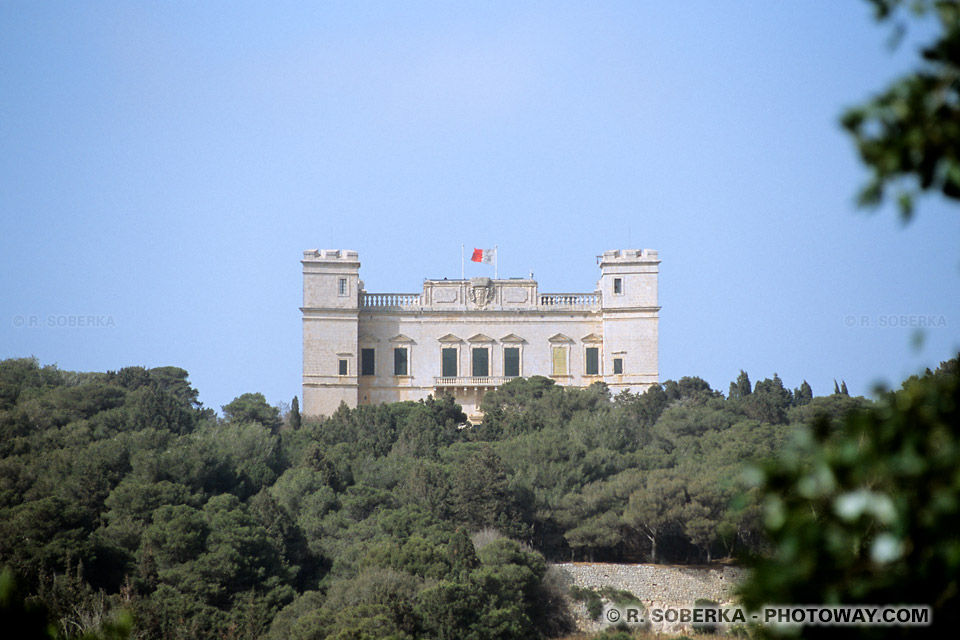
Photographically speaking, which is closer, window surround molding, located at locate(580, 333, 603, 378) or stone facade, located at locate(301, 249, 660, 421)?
stone facade, located at locate(301, 249, 660, 421)

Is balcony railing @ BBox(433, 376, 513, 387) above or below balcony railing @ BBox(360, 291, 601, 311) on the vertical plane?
below

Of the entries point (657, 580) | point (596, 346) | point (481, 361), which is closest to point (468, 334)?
point (481, 361)

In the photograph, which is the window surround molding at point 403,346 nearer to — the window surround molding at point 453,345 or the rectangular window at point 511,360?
the window surround molding at point 453,345

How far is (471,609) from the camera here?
2639cm

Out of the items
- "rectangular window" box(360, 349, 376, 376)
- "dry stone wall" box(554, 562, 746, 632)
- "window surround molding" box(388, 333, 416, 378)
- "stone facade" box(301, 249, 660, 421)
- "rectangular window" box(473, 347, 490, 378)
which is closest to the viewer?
"dry stone wall" box(554, 562, 746, 632)

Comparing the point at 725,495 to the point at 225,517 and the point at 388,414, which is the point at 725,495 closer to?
the point at 225,517

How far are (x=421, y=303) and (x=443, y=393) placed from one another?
349 centimetres

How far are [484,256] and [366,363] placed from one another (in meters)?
6.46

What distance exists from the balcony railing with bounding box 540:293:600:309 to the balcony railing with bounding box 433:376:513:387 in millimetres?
3285

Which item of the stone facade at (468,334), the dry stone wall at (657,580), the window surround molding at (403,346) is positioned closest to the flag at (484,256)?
the stone facade at (468,334)

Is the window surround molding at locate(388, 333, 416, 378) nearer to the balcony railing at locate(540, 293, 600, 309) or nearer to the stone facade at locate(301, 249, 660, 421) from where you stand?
the stone facade at locate(301, 249, 660, 421)

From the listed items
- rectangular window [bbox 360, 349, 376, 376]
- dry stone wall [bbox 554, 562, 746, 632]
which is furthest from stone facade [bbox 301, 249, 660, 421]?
dry stone wall [bbox 554, 562, 746, 632]

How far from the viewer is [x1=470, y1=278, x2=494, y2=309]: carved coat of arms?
48.2 metres

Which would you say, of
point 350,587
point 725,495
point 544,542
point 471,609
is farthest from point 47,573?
point 725,495
